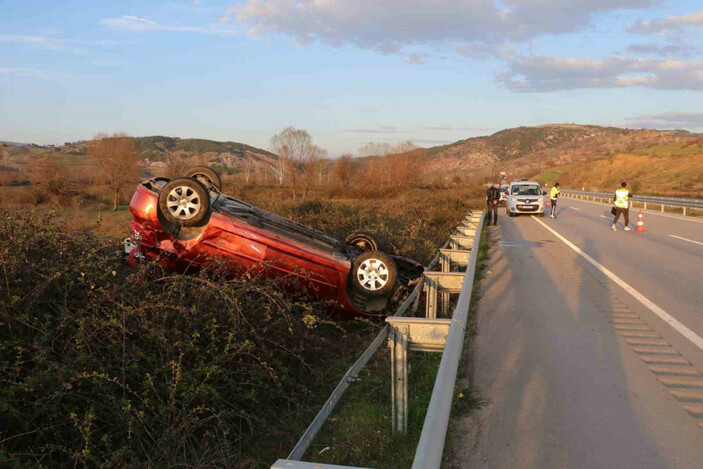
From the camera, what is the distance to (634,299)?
29.6 feet

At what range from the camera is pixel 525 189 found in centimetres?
3238

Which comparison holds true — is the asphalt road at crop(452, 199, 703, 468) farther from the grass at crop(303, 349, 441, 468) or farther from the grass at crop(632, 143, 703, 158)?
the grass at crop(632, 143, 703, 158)

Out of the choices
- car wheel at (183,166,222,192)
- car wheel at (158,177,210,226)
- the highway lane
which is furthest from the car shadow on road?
car wheel at (183,166,222,192)

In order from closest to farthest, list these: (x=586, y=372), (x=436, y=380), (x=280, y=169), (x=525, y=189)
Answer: (x=436, y=380) < (x=586, y=372) < (x=525, y=189) < (x=280, y=169)

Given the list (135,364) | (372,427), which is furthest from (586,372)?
(135,364)

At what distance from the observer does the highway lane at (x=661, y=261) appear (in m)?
7.89

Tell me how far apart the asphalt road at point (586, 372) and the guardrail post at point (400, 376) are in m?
0.44

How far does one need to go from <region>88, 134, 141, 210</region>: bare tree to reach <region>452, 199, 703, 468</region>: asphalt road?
52.0 metres

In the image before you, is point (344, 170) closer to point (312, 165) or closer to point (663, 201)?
point (312, 165)

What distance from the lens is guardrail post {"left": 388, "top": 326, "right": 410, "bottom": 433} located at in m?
4.20

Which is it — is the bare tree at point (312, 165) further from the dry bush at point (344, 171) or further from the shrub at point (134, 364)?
the shrub at point (134, 364)

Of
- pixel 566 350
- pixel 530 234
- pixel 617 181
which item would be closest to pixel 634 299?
pixel 566 350

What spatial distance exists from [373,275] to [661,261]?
28.8 ft

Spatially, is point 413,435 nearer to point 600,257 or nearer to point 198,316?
point 198,316
